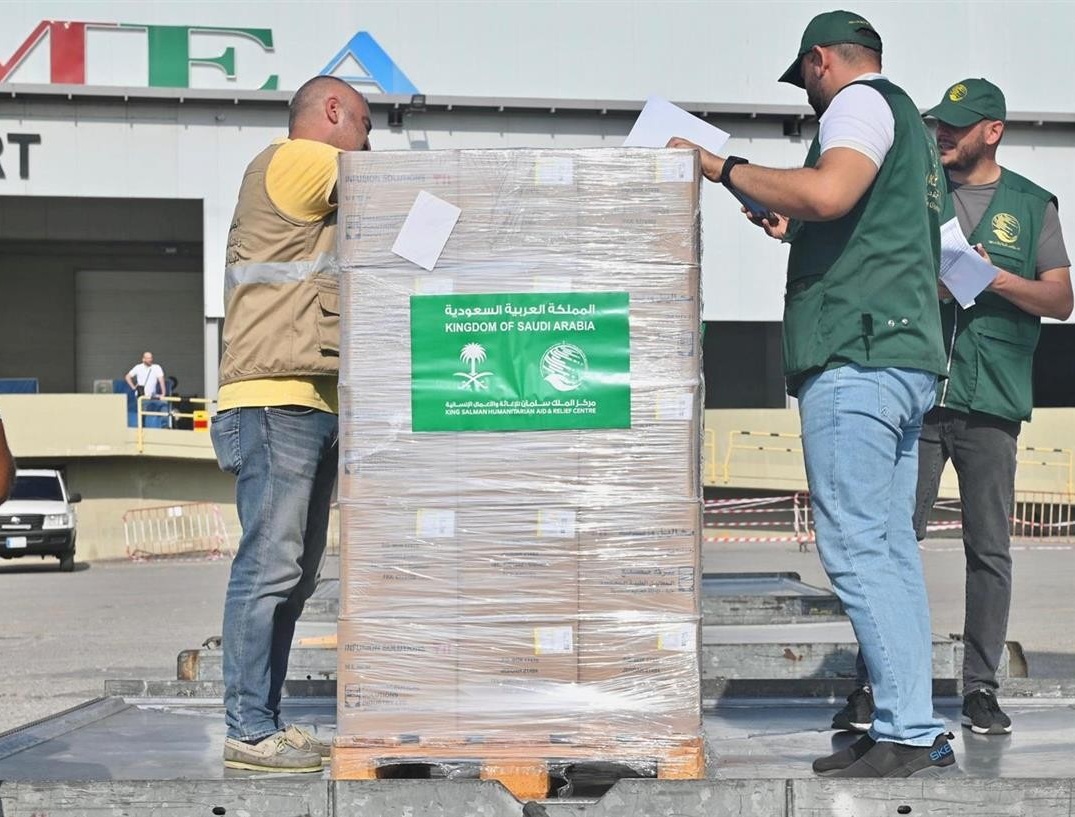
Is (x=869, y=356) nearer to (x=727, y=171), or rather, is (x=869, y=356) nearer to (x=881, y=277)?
(x=881, y=277)

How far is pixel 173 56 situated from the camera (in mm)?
34000

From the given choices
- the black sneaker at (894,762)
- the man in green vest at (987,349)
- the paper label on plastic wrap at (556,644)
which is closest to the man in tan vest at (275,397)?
the paper label on plastic wrap at (556,644)

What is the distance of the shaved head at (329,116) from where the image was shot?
5125 millimetres

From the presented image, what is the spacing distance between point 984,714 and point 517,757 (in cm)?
166

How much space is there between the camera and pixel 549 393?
14.7 feet

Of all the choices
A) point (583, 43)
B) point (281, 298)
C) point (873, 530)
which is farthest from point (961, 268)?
point (583, 43)

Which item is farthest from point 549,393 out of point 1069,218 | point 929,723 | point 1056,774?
point 1069,218

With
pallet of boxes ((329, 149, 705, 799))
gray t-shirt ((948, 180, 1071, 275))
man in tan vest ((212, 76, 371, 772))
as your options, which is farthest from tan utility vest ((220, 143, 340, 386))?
gray t-shirt ((948, 180, 1071, 275))

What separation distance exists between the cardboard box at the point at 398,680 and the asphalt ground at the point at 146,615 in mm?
4245

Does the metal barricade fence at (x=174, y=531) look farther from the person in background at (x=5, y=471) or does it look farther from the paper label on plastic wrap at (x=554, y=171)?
the person in background at (x=5, y=471)

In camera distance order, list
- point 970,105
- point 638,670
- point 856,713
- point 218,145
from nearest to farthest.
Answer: point 638,670 < point 856,713 < point 970,105 < point 218,145

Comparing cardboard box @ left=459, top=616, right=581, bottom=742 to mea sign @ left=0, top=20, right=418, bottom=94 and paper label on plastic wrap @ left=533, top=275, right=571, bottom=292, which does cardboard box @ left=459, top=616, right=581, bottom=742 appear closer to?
paper label on plastic wrap @ left=533, top=275, right=571, bottom=292

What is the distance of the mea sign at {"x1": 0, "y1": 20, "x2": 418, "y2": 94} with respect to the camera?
33.8 meters

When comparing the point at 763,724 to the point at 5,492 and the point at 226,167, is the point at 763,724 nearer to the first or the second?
the point at 5,492
